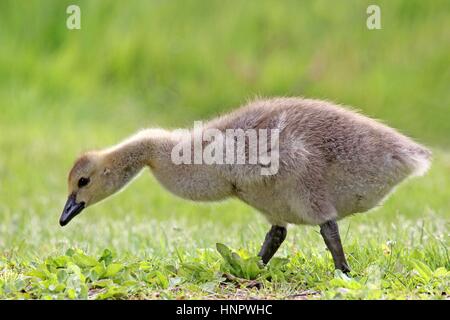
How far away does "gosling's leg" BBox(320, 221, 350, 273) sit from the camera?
5141 mm

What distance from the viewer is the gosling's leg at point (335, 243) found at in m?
5.14

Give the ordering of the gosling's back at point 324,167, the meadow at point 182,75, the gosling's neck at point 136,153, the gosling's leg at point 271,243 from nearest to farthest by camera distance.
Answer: the gosling's back at point 324,167 → the gosling's leg at point 271,243 → the gosling's neck at point 136,153 → the meadow at point 182,75

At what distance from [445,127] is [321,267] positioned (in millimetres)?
8338

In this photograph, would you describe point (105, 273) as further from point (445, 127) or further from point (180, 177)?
point (445, 127)

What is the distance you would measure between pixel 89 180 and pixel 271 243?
1165 mm

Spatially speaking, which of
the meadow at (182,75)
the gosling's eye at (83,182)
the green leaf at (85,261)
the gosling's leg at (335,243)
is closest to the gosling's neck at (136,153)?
the gosling's eye at (83,182)

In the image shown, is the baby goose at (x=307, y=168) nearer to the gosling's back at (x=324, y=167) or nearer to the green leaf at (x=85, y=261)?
the gosling's back at (x=324, y=167)

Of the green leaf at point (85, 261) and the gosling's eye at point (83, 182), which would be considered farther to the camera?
the gosling's eye at point (83, 182)

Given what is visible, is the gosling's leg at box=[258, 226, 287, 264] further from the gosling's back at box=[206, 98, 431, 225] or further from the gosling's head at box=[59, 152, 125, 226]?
the gosling's head at box=[59, 152, 125, 226]

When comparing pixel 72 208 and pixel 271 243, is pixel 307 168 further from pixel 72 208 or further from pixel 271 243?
pixel 72 208

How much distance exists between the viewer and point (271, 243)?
556cm

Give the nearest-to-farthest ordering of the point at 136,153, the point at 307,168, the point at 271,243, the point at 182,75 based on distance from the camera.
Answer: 1. the point at 307,168
2. the point at 271,243
3. the point at 136,153
4. the point at 182,75

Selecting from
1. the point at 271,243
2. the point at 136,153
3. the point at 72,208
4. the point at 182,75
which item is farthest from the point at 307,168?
the point at 182,75

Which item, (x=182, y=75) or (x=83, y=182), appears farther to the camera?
(x=182, y=75)
